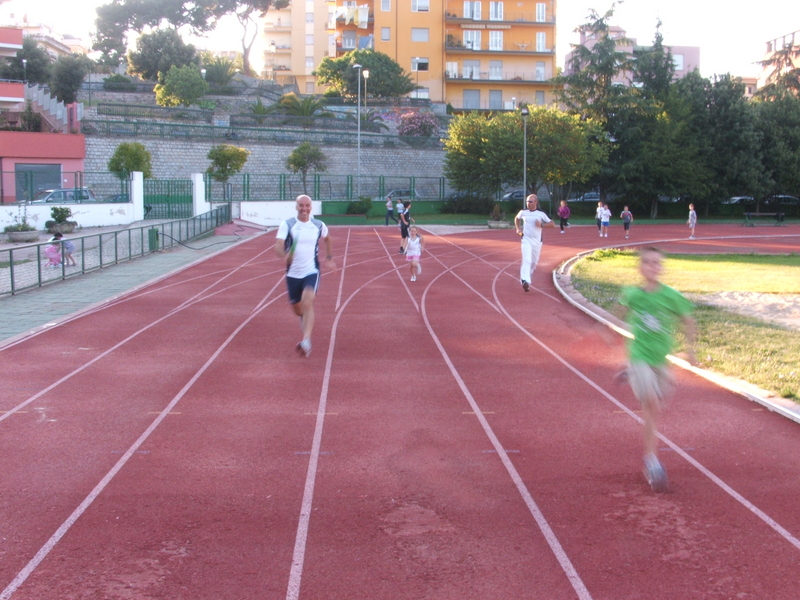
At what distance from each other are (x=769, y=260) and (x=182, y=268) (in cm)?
1795

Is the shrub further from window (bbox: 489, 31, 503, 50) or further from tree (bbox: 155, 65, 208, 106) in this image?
window (bbox: 489, 31, 503, 50)

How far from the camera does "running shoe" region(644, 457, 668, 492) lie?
5574 mm

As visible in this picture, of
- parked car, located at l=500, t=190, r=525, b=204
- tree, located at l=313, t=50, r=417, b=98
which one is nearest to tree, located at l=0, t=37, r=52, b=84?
tree, located at l=313, t=50, r=417, b=98

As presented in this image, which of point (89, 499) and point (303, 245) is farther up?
point (303, 245)

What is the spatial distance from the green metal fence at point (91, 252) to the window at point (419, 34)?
48331 millimetres

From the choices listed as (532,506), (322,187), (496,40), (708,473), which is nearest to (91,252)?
(532,506)

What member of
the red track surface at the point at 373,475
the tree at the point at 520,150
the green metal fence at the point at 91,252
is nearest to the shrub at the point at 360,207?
the tree at the point at 520,150

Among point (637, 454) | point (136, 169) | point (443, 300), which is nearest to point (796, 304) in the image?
point (443, 300)

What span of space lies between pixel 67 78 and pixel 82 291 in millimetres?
46137

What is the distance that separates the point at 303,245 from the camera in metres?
9.49

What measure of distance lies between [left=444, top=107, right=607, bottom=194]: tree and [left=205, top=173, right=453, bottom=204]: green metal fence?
5.25 metres

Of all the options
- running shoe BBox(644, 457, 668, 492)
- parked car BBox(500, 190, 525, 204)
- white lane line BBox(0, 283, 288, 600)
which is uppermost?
parked car BBox(500, 190, 525, 204)

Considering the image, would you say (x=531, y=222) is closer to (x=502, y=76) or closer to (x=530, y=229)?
(x=530, y=229)

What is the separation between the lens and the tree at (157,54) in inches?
2608
